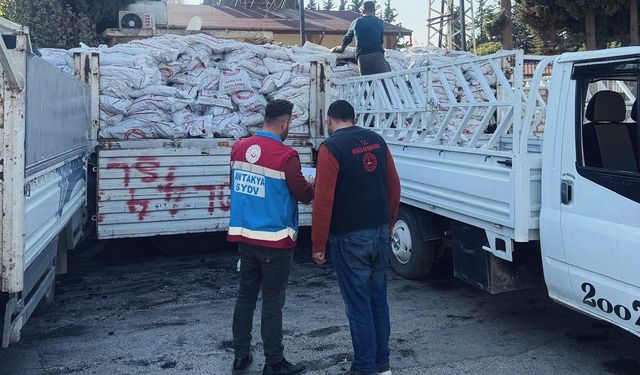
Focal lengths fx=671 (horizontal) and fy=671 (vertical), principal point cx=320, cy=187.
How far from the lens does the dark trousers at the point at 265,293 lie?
4.32 m

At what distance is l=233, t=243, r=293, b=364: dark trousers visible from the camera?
4.32m

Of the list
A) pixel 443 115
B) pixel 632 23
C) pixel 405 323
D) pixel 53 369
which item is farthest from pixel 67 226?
pixel 632 23

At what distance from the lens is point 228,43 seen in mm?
8281

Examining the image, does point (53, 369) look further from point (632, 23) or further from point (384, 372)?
point (632, 23)

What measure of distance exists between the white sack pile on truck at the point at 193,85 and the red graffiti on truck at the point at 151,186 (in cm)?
43

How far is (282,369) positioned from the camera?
4.41 metres

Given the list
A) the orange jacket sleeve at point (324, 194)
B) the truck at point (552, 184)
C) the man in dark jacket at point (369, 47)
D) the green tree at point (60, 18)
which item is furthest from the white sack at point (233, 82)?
the green tree at point (60, 18)

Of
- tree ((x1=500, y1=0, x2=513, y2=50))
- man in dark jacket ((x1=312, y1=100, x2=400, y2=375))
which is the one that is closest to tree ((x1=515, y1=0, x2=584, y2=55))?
tree ((x1=500, y1=0, x2=513, y2=50))

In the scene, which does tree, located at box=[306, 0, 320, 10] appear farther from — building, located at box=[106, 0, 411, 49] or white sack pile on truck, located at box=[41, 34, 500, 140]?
white sack pile on truck, located at box=[41, 34, 500, 140]

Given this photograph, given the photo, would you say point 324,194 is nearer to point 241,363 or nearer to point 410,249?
point 241,363

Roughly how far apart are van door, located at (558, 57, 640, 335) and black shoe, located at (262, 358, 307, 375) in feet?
6.18

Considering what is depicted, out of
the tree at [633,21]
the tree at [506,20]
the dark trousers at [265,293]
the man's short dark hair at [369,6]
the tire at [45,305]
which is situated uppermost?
the tree at [506,20]

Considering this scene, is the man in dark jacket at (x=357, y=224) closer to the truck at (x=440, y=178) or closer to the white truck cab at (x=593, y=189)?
the truck at (x=440, y=178)

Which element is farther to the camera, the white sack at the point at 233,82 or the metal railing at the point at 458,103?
the white sack at the point at 233,82
